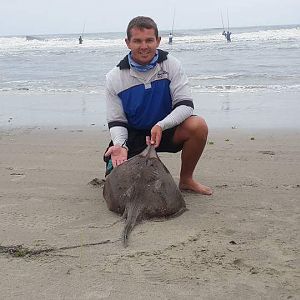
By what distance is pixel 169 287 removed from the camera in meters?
2.41

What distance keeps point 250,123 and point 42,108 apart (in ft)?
12.9

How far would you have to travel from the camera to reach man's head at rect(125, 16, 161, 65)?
12.0ft

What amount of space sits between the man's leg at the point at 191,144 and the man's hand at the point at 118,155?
0.53 meters

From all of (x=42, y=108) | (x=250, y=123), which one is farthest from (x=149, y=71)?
(x=42, y=108)

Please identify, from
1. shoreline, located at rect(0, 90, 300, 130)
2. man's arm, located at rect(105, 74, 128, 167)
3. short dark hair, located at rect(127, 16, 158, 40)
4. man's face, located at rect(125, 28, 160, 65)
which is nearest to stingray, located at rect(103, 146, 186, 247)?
man's arm, located at rect(105, 74, 128, 167)

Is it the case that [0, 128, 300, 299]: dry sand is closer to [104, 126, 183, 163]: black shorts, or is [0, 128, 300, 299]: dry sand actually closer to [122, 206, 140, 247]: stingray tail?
Result: [122, 206, 140, 247]: stingray tail

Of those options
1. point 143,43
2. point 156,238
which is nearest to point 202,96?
point 143,43

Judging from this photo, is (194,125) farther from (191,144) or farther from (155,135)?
(155,135)

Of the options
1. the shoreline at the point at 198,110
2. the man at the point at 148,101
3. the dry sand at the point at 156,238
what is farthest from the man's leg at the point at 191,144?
the shoreline at the point at 198,110

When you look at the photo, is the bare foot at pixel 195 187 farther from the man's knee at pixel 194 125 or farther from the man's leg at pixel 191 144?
the man's knee at pixel 194 125

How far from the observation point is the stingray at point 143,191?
3.35 m

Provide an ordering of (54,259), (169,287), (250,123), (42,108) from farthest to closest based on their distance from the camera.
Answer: (42,108)
(250,123)
(54,259)
(169,287)

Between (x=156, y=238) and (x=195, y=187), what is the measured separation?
111cm

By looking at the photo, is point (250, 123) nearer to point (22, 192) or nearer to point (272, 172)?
point (272, 172)
